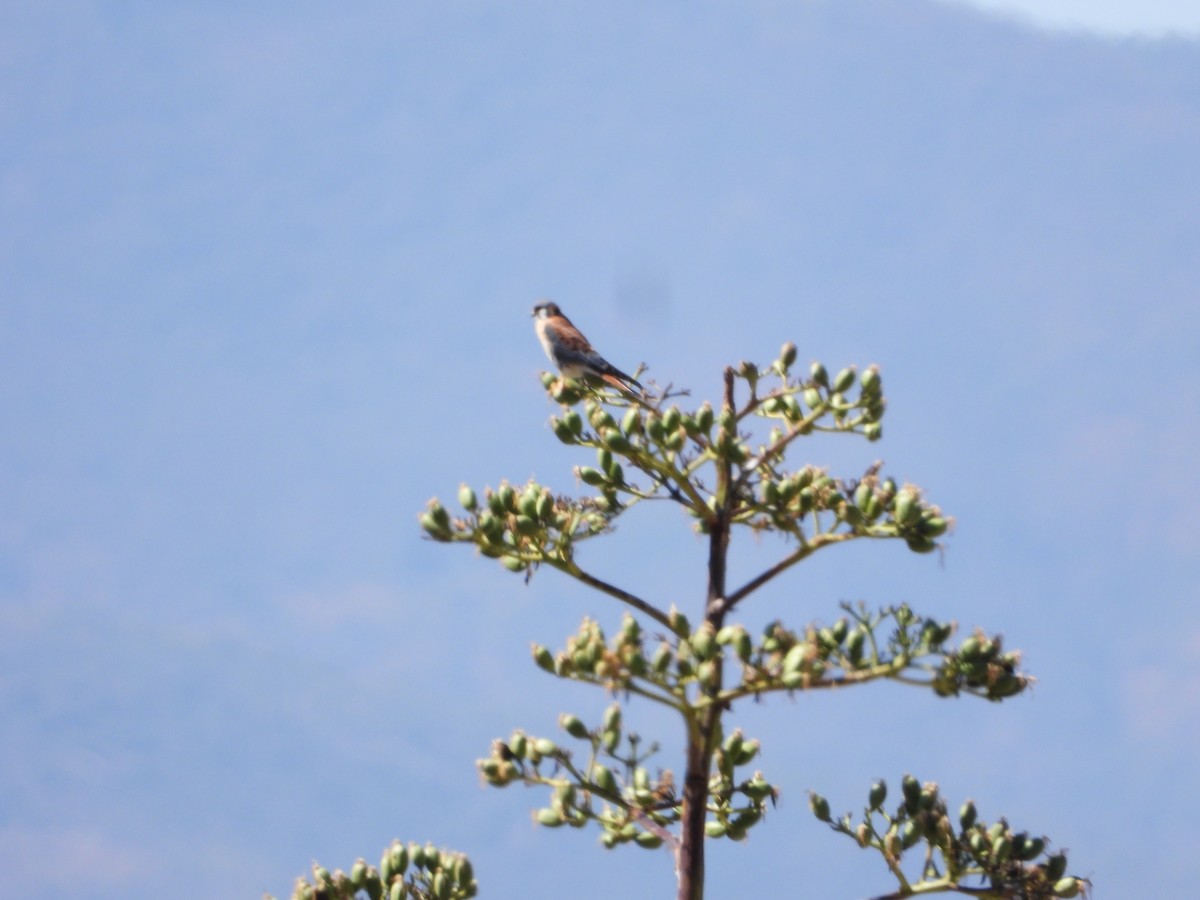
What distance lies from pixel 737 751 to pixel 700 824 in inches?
31.1

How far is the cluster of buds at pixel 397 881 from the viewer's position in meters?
8.89

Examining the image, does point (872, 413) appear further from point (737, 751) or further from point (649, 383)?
point (737, 751)

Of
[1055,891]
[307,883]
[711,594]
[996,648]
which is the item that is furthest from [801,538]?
[307,883]

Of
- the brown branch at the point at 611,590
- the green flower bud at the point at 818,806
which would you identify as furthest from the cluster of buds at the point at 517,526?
the green flower bud at the point at 818,806

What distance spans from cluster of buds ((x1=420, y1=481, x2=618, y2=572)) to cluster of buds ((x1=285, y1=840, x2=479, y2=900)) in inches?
81.6

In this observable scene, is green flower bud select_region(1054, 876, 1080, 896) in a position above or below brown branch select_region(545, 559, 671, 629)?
below

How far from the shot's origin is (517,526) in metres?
8.23

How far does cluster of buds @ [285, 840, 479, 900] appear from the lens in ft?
29.2

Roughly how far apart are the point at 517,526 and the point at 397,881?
251cm

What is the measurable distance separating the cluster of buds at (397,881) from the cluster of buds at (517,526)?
2.07m

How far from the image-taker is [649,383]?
28.5ft

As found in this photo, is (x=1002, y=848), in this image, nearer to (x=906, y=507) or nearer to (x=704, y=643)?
(x=906, y=507)

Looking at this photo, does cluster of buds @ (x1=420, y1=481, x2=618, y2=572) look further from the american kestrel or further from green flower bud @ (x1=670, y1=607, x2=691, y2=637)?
the american kestrel

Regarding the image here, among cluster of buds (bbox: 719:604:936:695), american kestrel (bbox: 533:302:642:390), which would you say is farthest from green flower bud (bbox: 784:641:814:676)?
american kestrel (bbox: 533:302:642:390)
